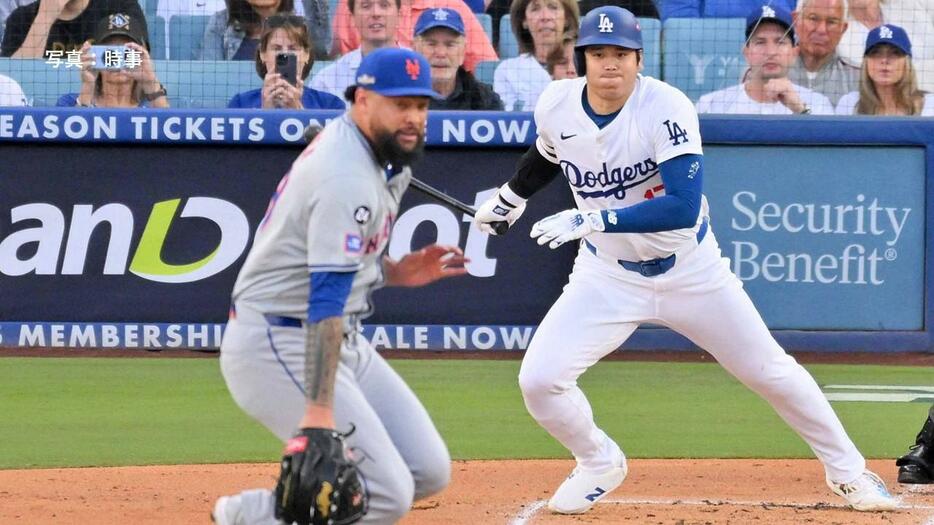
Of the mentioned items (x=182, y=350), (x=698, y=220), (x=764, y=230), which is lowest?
(x=182, y=350)

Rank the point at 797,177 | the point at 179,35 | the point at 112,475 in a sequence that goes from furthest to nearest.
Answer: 1. the point at 179,35
2. the point at 797,177
3. the point at 112,475

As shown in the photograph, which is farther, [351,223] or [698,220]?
[698,220]

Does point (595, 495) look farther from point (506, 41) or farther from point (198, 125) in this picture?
point (506, 41)

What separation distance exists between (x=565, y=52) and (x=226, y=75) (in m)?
2.54

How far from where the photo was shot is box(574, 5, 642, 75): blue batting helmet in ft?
17.8

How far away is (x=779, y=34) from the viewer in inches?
427

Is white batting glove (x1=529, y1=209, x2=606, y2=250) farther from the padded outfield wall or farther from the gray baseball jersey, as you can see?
the padded outfield wall

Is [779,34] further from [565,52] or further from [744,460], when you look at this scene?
[744,460]

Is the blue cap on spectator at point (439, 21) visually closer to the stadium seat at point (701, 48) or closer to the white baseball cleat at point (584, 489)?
the stadium seat at point (701, 48)

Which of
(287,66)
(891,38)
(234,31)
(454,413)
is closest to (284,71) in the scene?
(287,66)

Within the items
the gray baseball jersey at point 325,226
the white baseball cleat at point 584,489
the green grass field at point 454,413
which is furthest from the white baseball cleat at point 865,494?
the gray baseball jersey at point 325,226

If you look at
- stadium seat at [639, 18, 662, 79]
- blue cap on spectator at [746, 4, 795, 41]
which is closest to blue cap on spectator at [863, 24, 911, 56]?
blue cap on spectator at [746, 4, 795, 41]

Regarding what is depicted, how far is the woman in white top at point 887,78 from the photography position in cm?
1055

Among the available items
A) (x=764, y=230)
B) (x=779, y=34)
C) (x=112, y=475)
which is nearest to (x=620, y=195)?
(x=112, y=475)
